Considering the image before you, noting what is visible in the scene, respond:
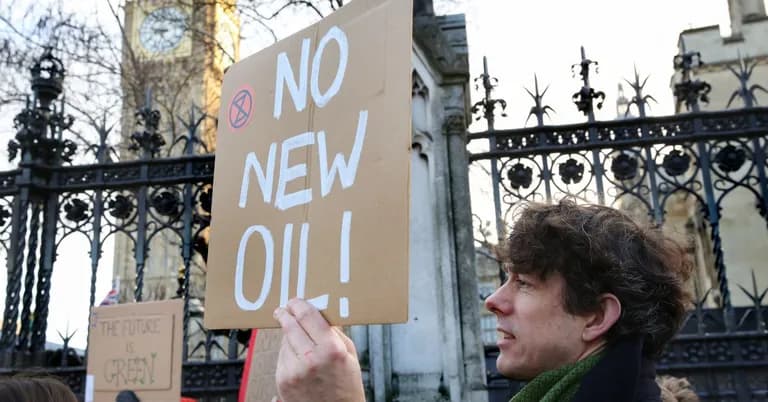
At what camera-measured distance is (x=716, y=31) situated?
15.2m

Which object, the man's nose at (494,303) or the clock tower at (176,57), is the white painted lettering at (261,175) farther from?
the clock tower at (176,57)

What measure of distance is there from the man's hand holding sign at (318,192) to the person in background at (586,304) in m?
0.10

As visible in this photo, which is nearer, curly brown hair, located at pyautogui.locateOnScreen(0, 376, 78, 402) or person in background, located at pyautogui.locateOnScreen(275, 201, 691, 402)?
person in background, located at pyautogui.locateOnScreen(275, 201, 691, 402)

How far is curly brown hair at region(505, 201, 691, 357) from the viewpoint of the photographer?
1.44 meters

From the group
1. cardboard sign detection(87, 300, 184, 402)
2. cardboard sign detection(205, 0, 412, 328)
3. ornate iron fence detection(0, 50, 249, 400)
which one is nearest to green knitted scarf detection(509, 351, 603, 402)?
cardboard sign detection(205, 0, 412, 328)

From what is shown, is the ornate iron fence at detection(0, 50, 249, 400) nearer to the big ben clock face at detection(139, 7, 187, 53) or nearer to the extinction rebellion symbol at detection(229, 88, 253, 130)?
the extinction rebellion symbol at detection(229, 88, 253, 130)

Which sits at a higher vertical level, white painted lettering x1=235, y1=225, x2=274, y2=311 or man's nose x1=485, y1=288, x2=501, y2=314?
white painted lettering x1=235, y1=225, x2=274, y2=311

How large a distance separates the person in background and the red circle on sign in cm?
58

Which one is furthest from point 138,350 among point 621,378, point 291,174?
point 621,378

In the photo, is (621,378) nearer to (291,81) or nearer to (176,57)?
(291,81)

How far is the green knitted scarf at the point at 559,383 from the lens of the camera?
1.37 m

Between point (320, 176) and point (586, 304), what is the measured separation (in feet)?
2.25

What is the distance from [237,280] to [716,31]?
16684 millimetres

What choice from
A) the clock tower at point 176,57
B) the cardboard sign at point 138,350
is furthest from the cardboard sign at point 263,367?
the clock tower at point 176,57
